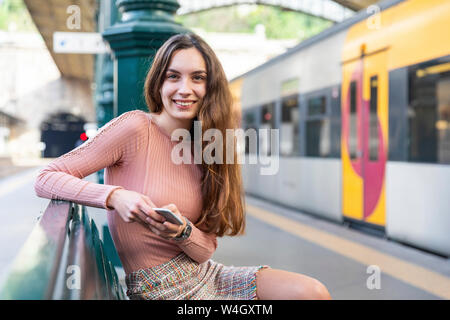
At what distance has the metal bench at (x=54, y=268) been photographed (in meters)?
0.81

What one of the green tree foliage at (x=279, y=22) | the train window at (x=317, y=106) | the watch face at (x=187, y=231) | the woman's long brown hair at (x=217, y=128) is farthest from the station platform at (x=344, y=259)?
the green tree foliage at (x=279, y=22)

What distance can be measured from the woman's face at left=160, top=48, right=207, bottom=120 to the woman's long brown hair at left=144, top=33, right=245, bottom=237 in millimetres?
18

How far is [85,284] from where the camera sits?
3.20ft

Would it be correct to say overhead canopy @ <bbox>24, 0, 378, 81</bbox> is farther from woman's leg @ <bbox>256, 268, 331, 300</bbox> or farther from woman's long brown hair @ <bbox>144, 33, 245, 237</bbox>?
woman's leg @ <bbox>256, 268, 331, 300</bbox>

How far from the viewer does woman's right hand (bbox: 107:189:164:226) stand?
4.84 feet

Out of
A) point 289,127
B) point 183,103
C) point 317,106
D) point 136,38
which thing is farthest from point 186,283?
point 289,127

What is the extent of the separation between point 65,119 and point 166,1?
1325 inches

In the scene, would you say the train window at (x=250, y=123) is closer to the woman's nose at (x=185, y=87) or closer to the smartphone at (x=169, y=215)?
the woman's nose at (x=185, y=87)

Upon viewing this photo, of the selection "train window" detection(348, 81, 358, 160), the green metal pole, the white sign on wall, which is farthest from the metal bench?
"train window" detection(348, 81, 358, 160)

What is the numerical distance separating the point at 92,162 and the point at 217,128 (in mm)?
458

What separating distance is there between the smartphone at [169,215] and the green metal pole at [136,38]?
185 cm

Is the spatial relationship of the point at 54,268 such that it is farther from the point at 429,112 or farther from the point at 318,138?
the point at 318,138

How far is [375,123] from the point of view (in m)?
6.57
